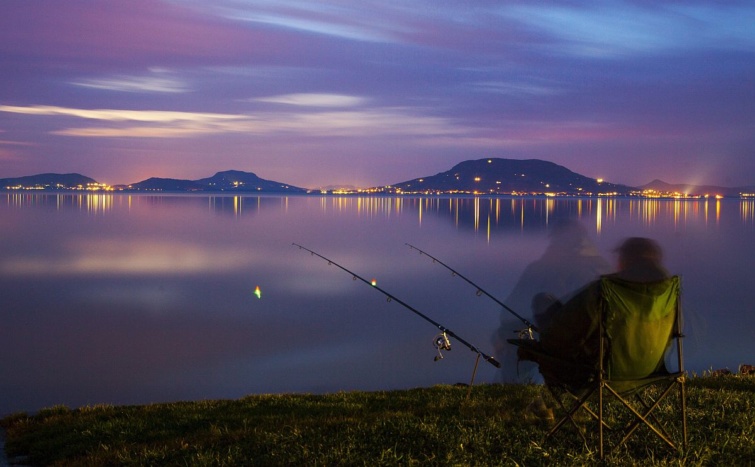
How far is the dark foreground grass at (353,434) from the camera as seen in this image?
473 centimetres

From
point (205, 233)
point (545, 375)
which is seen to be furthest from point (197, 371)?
point (205, 233)

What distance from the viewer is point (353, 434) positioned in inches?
206

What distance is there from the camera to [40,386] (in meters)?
11.8

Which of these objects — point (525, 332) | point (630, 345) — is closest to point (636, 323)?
point (630, 345)

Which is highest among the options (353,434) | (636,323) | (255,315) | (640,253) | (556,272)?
(640,253)

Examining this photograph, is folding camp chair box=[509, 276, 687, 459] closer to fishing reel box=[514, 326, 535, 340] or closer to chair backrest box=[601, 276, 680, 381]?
chair backrest box=[601, 276, 680, 381]

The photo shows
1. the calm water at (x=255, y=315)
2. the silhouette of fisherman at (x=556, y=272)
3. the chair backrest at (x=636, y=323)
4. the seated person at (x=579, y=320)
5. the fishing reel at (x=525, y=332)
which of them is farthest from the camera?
the calm water at (x=255, y=315)

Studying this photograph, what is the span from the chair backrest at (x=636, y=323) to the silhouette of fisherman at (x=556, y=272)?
5.81 ft

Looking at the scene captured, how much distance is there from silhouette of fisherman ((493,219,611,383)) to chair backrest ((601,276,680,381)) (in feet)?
5.81

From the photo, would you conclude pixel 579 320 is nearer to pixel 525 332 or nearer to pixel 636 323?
pixel 636 323

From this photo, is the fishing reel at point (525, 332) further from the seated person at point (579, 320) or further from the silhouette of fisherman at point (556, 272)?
the seated person at point (579, 320)

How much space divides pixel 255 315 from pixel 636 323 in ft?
50.7

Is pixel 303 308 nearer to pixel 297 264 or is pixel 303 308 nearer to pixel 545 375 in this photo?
pixel 297 264

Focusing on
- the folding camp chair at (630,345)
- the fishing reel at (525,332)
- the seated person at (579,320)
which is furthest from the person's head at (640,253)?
the fishing reel at (525,332)
